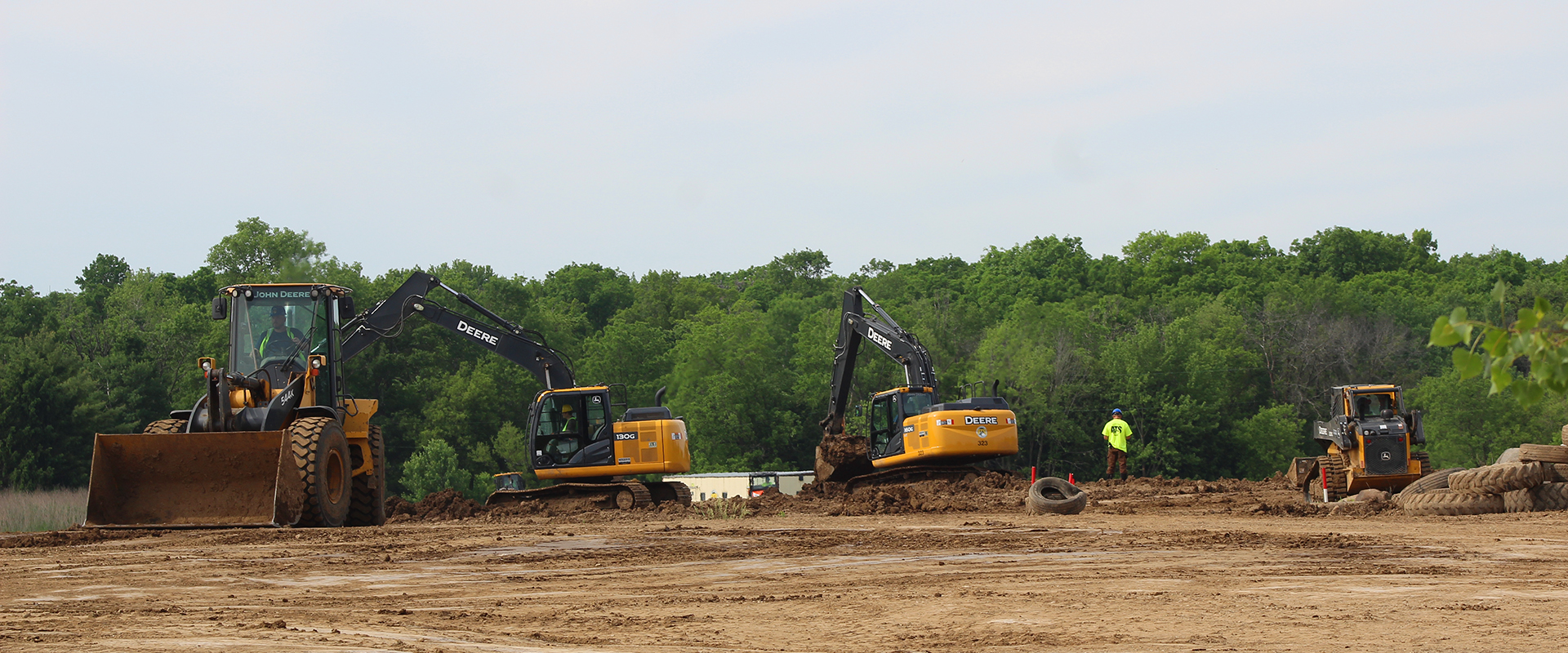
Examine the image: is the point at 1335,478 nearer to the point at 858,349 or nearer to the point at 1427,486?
the point at 1427,486

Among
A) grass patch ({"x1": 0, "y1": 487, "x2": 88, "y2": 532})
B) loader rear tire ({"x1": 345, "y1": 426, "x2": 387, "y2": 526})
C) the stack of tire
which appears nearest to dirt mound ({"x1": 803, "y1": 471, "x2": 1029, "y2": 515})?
the stack of tire

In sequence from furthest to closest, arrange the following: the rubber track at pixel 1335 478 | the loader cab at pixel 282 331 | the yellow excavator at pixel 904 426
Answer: the yellow excavator at pixel 904 426
the rubber track at pixel 1335 478
the loader cab at pixel 282 331

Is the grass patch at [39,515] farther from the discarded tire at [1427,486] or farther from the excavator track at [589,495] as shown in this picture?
the discarded tire at [1427,486]

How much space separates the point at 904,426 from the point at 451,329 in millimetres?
Result: 9388


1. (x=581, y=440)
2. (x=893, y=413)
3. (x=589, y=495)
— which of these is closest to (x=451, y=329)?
Result: (x=581, y=440)

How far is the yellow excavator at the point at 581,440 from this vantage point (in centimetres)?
2514

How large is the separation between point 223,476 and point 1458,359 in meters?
14.2

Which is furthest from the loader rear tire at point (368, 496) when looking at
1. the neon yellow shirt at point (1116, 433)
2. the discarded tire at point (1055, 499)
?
the neon yellow shirt at point (1116, 433)

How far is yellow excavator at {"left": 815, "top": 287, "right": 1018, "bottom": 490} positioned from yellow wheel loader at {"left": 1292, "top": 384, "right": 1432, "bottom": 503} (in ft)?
20.4

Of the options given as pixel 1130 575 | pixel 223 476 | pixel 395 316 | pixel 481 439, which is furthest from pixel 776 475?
pixel 1130 575

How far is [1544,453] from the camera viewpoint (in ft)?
63.5

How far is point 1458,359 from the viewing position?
7.81 feet

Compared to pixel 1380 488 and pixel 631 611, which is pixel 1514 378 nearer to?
pixel 631 611

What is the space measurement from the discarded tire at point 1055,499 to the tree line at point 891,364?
35.8 meters
